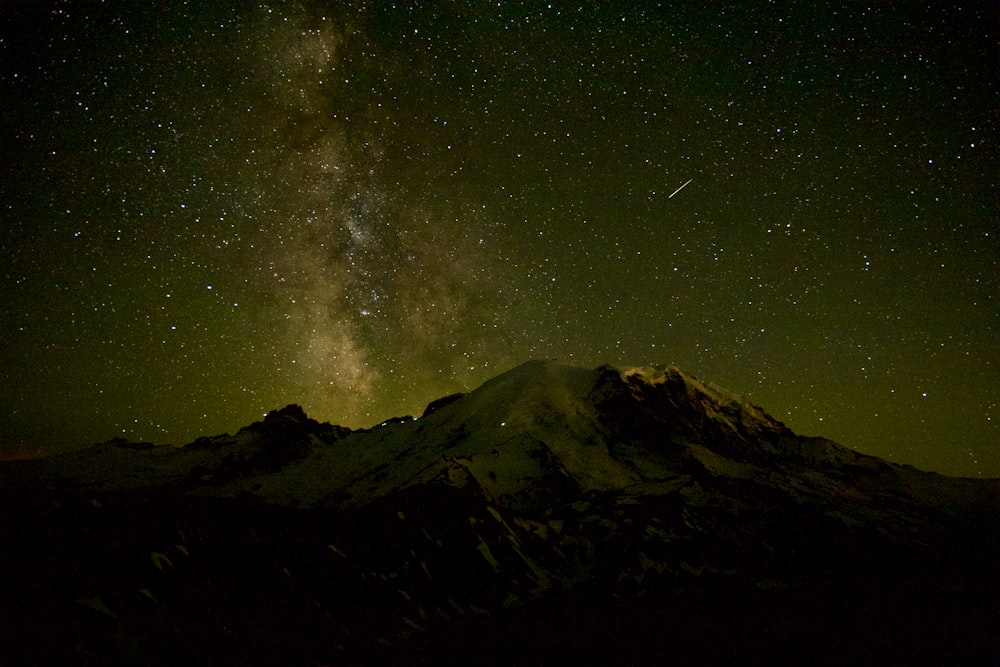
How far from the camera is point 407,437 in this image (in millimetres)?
102438

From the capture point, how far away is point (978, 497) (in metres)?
98.3

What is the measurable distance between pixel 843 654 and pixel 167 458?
548 feet

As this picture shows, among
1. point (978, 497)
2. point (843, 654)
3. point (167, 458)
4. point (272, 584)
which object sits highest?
point (167, 458)

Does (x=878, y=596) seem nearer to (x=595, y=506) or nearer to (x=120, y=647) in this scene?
(x=595, y=506)

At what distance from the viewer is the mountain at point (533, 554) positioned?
30.8 meters

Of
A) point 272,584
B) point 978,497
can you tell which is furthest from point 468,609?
point 978,497

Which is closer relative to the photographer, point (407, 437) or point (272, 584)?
point (272, 584)

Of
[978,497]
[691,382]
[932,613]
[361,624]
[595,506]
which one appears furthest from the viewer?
[691,382]

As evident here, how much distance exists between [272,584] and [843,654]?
4209cm

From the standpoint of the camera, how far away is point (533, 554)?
52688mm

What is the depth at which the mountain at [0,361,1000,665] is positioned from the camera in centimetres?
3081

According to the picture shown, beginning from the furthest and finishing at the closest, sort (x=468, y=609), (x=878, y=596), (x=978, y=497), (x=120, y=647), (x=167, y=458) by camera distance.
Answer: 1. (x=167, y=458)
2. (x=978, y=497)
3. (x=878, y=596)
4. (x=468, y=609)
5. (x=120, y=647)

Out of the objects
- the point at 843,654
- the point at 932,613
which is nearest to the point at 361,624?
the point at 843,654

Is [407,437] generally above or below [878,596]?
above
